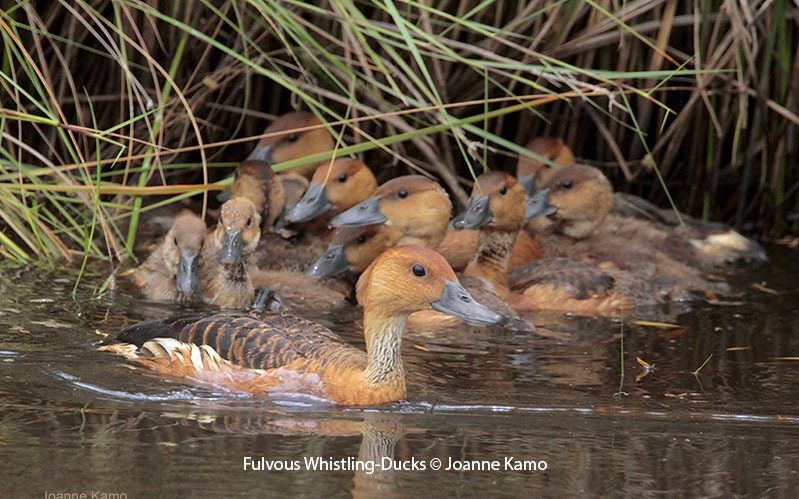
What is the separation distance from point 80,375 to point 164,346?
13.5 inches

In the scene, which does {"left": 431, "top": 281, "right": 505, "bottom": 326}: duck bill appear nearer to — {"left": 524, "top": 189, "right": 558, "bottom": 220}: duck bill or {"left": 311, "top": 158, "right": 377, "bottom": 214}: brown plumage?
{"left": 311, "top": 158, "right": 377, "bottom": 214}: brown plumage

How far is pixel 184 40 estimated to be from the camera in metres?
7.12

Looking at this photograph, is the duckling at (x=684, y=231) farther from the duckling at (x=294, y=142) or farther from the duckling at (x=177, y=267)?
the duckling at (x=177, y=267)

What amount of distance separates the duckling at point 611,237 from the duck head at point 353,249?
3.86ft

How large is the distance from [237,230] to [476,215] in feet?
4.30

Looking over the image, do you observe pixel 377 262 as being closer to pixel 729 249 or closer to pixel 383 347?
pixel 383 347

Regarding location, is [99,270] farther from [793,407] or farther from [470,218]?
[793,407]

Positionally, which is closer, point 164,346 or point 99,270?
point 164,346

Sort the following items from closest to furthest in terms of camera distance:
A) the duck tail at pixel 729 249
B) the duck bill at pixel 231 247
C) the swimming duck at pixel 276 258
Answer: the duck bill at pixel 231 247, the swimming duck at pixel 276 258, the duck tail at pixel 729 249

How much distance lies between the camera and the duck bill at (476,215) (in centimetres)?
724

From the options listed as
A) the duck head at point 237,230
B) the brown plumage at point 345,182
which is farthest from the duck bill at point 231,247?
the brown plumage at point 345,182

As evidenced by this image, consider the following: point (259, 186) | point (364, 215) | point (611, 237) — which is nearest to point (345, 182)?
point (364, 215)

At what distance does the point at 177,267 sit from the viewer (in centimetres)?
660

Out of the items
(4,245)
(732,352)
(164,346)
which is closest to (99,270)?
(4,245)
